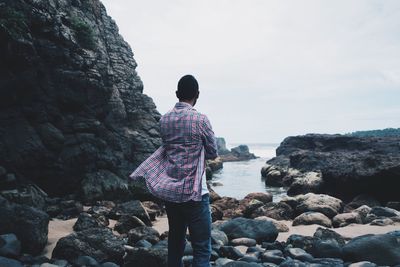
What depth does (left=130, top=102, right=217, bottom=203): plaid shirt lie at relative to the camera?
11.8ft

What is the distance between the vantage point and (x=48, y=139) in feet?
48.1

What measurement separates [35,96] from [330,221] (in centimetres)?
1219

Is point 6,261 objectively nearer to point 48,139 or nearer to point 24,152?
point 24,152

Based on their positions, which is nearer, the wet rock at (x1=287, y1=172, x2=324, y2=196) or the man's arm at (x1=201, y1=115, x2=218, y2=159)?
the man's arm at (x1=201, y1=115, x2=218, y2=159)

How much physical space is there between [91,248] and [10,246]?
135 centimetres

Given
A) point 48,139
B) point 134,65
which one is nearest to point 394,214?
point 48,139

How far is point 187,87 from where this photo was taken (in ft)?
A: 13.0

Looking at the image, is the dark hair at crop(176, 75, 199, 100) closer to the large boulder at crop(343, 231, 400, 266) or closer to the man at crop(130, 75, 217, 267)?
the man at crop(130, 75, 217, 267)

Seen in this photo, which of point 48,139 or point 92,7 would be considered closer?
point 48,139

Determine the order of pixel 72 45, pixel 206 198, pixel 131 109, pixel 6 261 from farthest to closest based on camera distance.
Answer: pixel 131 109 → pixel 72 45 → pixel 6 261 → pixel 206 198

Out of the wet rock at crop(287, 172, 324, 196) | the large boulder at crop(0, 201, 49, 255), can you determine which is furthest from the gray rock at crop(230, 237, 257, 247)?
the wet rock at crop(287, 172, 324, 196)

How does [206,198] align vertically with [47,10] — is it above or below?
below

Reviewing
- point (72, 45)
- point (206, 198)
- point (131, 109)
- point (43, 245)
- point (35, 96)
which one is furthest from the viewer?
point (131, 109)

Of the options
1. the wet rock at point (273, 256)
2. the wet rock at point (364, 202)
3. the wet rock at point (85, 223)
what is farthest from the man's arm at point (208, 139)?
the wet rock at point (364, 202)
